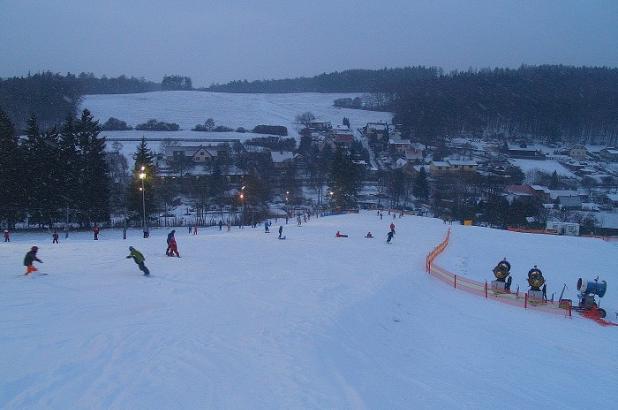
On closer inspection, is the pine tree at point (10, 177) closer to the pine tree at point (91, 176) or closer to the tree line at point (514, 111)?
the pine tree at point (91, 176)

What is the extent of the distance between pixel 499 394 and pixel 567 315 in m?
9.29

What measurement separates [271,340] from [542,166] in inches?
3783

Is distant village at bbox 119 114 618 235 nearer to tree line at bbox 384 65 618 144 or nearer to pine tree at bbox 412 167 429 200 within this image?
pine tree at bbox 412 167 429 200

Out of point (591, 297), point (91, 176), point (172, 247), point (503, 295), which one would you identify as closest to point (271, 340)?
point (172, 247)

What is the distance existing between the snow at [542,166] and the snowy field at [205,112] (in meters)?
53.1

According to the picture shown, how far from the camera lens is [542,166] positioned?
90.3 meters

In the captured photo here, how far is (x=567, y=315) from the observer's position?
1636cm

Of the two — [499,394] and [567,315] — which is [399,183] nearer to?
[567,315]

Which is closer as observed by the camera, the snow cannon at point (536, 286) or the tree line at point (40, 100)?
the snow cannon at point (536, 286)

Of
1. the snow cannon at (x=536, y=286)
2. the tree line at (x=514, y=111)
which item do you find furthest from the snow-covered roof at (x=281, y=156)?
the snow cannon at (x=536, y=286)

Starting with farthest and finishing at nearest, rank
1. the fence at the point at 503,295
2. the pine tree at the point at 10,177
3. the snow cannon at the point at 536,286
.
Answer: the pine tree at the point at 10,177 < the snow cannon at the point at 536,286 < the fence at the point at 503,295

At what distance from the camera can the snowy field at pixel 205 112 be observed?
117 metres

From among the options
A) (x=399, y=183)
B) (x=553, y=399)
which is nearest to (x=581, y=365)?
(x=553, y=399)

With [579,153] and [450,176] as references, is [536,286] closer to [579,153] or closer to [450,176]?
[450,176]
